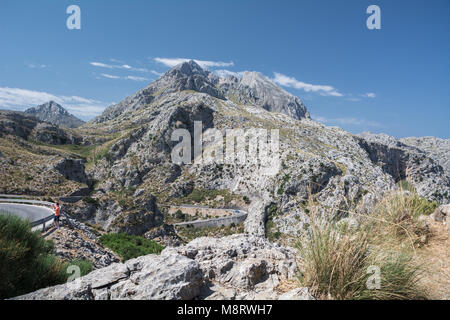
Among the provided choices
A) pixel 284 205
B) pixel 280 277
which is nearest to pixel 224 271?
pixel 280 277

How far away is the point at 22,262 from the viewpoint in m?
4.50

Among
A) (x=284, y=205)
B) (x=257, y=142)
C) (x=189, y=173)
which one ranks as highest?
(x=257, y=142)

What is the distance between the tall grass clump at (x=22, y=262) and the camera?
405 cm

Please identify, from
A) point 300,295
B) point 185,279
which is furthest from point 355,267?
point 185,279

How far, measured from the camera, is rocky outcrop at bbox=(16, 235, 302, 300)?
10.8 ft

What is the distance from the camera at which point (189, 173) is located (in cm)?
9200

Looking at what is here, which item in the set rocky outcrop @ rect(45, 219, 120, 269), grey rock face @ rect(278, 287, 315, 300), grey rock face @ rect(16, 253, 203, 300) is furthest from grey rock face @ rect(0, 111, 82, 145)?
grey rock face @ rect(278, 287, 315, 300)

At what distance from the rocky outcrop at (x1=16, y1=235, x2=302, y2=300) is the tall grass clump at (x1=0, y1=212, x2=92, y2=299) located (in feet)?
3.81

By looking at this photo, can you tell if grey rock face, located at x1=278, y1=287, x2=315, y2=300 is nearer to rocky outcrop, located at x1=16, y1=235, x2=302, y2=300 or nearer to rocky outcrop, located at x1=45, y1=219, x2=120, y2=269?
rocky outcrop, located at x1=16, y1=235, x2=302, y2=300

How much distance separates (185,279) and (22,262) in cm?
333

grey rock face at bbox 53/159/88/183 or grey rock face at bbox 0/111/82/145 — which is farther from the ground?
grey rock face at bbox 0/111/82/145

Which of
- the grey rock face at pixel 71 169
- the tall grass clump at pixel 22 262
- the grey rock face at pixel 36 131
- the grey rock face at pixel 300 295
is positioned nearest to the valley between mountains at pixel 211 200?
the grey rock face at pixel 300 295
